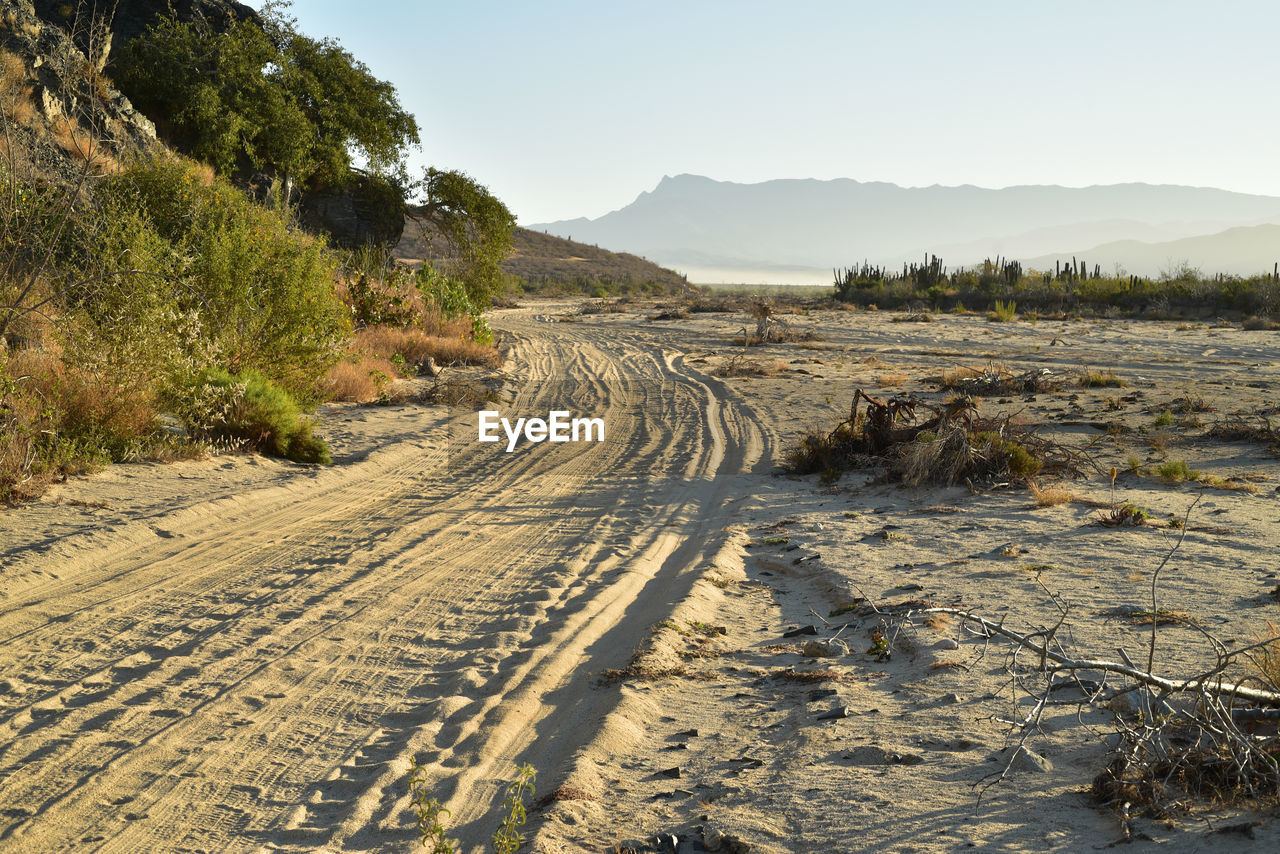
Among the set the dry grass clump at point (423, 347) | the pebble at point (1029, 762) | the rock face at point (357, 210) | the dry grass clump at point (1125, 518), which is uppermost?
the rock face at point (357, 210)

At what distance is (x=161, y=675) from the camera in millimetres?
4691

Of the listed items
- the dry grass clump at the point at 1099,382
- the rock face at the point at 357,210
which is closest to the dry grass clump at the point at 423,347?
the rock face at the point at 357,210

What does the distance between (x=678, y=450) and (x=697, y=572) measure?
556 centimetres

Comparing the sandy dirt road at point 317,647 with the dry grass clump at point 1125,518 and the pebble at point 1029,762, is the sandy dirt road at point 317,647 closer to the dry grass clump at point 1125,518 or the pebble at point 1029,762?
the pebble at point 1029,762

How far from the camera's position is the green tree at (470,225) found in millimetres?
28312

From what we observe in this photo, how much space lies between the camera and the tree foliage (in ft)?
79.5

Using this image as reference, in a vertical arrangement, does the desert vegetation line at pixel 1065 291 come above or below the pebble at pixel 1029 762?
above

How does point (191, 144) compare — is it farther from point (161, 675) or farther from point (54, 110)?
point (161, 675)

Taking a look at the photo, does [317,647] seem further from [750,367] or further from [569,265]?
[569,265]

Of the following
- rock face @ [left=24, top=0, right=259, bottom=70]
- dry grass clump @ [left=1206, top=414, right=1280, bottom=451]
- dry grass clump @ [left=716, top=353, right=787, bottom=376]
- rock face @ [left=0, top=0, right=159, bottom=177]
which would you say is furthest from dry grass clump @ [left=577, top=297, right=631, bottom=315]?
dry grass clump @ [left=1206, top=414, right=1280, bottom=451]

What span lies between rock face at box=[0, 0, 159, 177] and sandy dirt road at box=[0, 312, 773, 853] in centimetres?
1120

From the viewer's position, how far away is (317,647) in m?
5.23

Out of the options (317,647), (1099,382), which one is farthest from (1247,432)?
(317,647)

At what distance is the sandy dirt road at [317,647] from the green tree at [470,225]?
18.9 m
